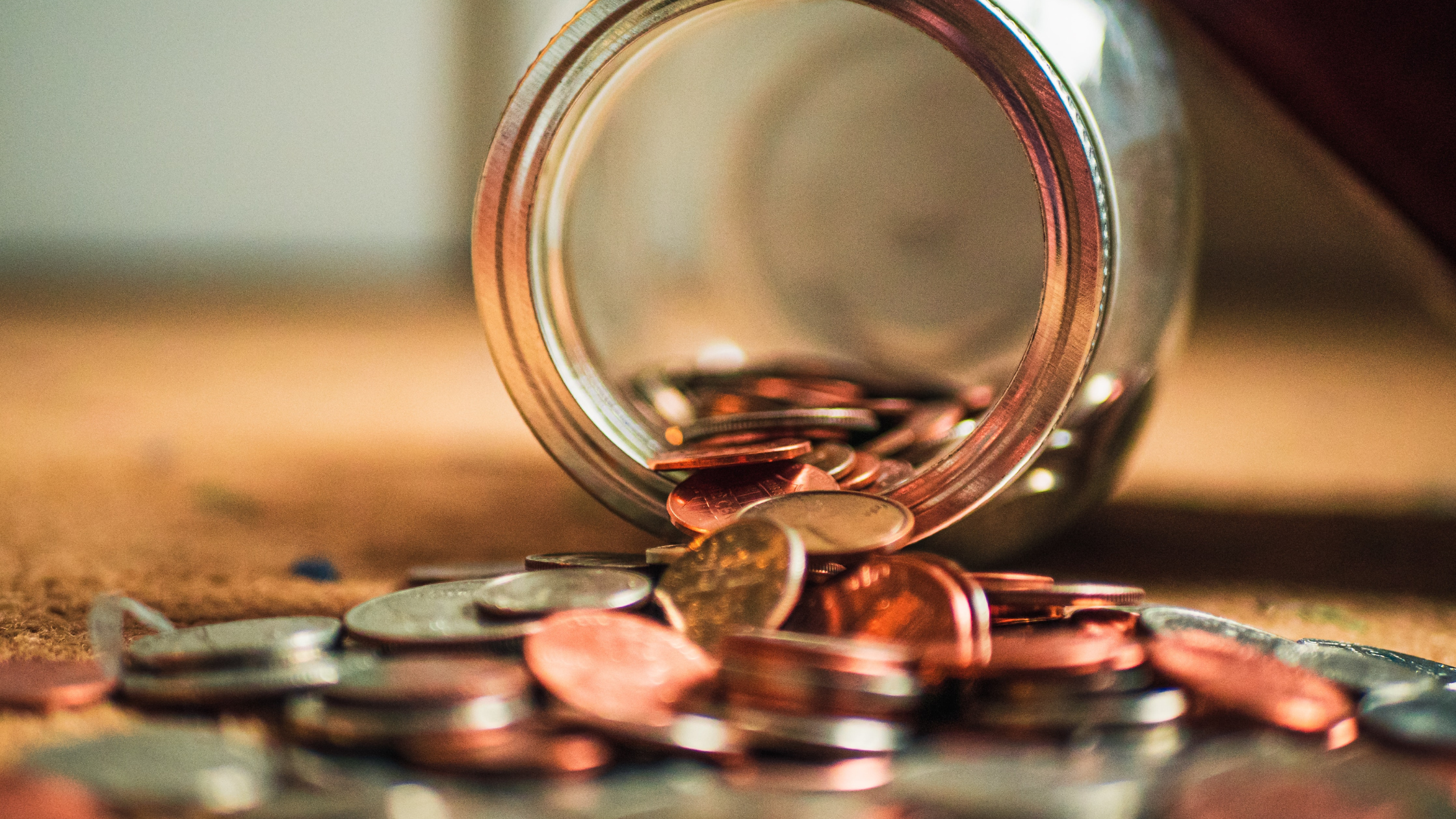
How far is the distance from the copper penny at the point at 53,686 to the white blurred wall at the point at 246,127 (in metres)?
3.77

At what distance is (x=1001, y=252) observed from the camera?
58.2 inches

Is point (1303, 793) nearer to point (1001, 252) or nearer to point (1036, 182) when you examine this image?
point (1036, 182)

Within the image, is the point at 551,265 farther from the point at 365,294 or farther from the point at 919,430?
the point at 365,294

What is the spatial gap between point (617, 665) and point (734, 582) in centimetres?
11

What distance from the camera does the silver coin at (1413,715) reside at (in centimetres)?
62

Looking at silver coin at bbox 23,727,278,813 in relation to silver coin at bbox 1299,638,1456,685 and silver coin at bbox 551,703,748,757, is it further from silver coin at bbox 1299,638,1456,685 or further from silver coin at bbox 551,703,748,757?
silver coin at bbox 1299,638,1456,685

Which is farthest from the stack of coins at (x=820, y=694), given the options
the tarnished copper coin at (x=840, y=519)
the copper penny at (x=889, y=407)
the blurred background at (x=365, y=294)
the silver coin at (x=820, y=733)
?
the blurred background at (x=365, y=294)

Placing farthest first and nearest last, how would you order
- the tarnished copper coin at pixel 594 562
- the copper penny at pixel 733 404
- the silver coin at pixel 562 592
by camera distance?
the copper penny at pixel 733 404 < the tarnished copper coin at pixel 594 562 < the silver coin at pixel 562 592

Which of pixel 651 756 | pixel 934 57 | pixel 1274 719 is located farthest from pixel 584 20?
pixel 934 57

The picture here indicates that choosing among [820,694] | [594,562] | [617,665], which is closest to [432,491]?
[594,562]

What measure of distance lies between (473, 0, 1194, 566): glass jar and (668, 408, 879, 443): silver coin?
6 cm

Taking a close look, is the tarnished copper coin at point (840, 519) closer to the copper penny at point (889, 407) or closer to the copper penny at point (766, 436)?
the copper penny at point (766, 436)

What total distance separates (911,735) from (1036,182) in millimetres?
414

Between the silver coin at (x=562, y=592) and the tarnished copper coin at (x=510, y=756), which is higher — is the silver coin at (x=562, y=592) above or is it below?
above
